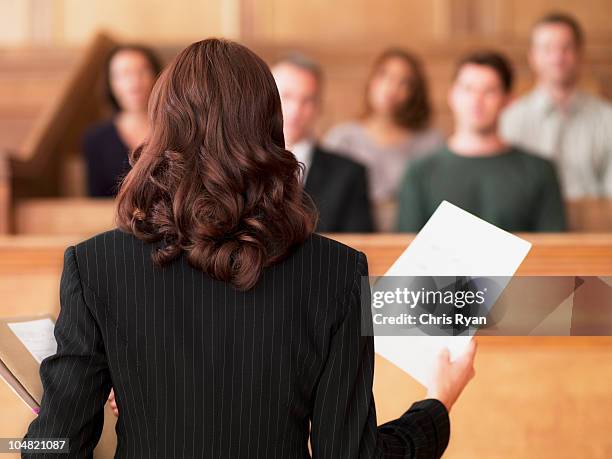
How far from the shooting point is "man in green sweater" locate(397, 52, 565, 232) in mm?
3266

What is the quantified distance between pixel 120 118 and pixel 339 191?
161cm

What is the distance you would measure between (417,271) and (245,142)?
50cm

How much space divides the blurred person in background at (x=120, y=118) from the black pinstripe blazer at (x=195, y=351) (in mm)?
3188

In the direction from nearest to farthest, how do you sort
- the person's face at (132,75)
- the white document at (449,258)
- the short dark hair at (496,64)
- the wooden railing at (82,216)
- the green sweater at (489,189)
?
the white document at (449,258) < the green sweater at (489,189) < the short dark hair at (496,64) < the wooden railing at (82,216) < the person's face at (132,75)

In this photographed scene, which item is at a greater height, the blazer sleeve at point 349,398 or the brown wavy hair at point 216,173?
the brown wavy hair at point 216,173

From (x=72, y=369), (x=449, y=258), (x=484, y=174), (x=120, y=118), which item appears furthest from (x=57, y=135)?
(x=72, y=369)

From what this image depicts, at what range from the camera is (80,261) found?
1281 mm

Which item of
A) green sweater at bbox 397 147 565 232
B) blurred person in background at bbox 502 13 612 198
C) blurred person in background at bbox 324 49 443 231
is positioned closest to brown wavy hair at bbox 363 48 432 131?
blurred person in background at bbox 324 49 443 231

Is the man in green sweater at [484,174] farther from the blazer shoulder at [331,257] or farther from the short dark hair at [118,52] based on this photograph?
the blazer shoulder at [331,257]

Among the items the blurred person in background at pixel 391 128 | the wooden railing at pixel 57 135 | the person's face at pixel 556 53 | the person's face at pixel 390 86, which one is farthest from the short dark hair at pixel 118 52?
the person's face at pixel 556 53

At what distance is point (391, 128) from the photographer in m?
4.66

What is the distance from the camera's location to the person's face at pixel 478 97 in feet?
11.4

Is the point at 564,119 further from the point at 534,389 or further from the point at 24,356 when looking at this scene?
the point at 24,356

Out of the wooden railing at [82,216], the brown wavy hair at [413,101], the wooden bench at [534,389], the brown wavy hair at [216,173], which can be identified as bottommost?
the wooden railing at [82,216]
